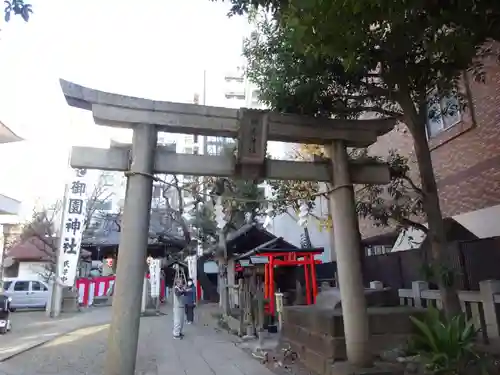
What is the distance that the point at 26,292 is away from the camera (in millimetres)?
24234

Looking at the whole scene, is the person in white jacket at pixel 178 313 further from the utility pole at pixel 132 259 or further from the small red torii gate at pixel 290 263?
the utility pole at pixel 132 259

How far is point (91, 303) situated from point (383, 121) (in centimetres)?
2499

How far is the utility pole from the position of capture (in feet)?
18.2

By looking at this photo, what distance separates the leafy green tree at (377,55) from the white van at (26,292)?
21767 millimetres

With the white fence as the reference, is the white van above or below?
above

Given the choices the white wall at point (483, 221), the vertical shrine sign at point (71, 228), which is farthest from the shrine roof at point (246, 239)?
the white wall at point (483, 221)

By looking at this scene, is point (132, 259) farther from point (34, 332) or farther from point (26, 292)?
point (26, 292)

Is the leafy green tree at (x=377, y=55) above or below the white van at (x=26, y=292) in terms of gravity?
above

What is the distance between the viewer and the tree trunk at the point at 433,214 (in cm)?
609

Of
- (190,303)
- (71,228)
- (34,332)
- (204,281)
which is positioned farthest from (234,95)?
(34,332)

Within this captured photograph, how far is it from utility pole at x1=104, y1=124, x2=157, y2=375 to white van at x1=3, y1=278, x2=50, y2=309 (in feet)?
68.4

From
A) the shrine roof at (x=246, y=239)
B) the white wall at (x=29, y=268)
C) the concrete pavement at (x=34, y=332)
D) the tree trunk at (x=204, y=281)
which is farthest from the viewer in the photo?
the white wall at (x=29, y=268)

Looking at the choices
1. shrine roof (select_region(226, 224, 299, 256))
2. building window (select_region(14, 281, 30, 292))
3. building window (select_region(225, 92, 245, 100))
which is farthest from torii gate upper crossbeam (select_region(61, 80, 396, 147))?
building window (select_region(225, 92, 245, 100))

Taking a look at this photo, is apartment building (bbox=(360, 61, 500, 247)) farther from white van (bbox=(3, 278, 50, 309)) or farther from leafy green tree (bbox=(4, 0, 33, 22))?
white van (bbox=(3, 278, 50, 309))
